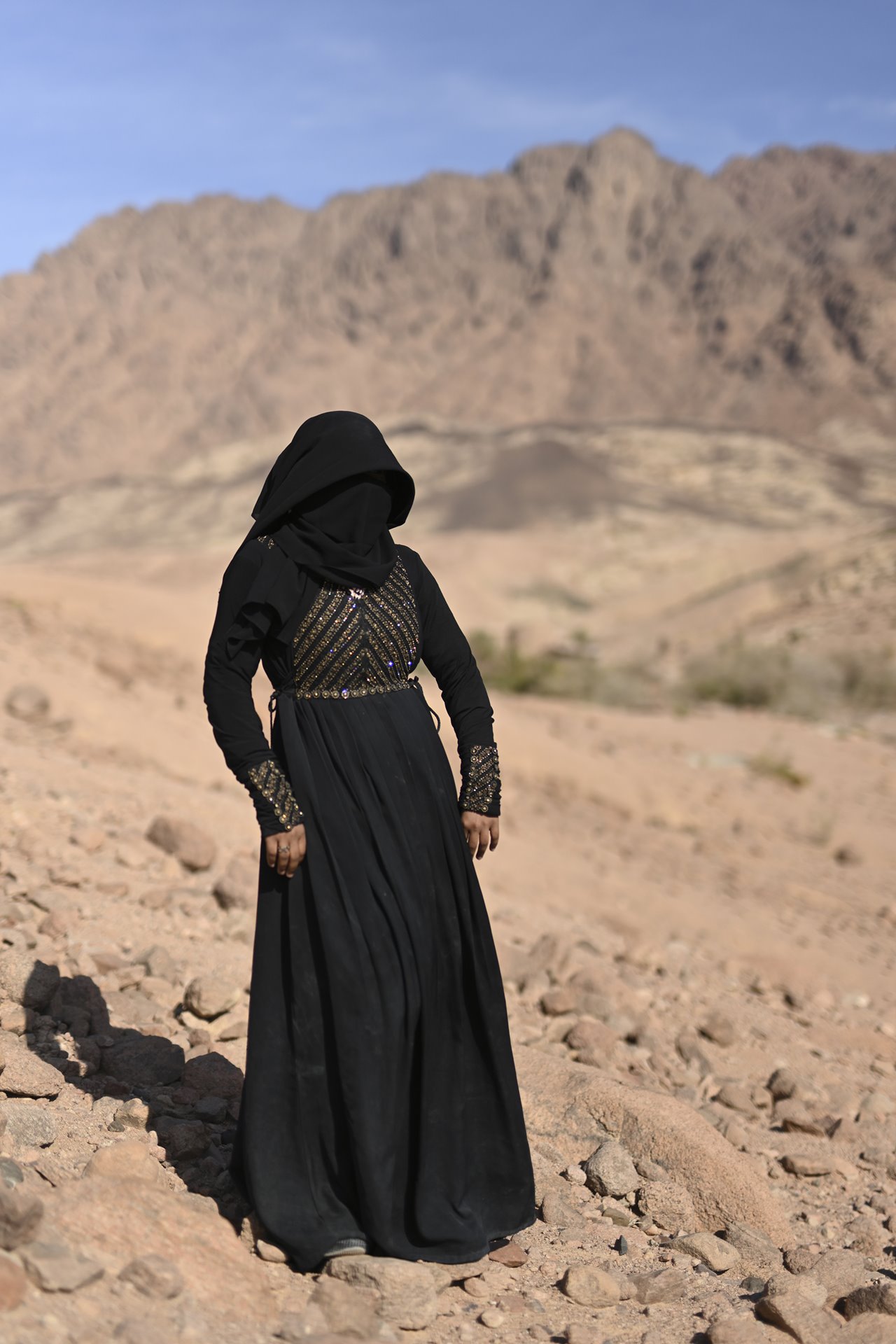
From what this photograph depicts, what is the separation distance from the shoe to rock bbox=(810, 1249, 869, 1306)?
99cm

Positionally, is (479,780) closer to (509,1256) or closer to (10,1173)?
(509,1256)

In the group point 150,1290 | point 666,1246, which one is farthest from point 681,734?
point 150,1290

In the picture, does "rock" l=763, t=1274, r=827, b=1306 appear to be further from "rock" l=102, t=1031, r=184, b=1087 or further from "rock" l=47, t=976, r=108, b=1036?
"rock" l=47, t=976, r=108, b=1036

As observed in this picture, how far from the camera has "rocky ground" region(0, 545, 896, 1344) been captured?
223cm

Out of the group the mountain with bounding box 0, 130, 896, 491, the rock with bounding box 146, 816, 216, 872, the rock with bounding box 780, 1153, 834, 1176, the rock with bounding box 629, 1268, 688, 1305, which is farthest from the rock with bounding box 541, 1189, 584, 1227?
the mountain with bounding box 0, 130, 896, 491

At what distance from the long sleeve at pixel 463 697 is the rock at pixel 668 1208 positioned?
44.8 inches

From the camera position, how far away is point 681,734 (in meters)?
11.7

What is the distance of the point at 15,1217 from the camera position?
201 centimetres

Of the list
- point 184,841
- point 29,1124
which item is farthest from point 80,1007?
point 184,841

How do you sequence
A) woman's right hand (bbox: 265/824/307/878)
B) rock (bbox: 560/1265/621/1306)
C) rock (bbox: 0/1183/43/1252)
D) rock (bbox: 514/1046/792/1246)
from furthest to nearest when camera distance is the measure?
rock (bbox: 514/1046/792/1246) → rock (bbox: 560/1265/621/1306) → woman's right hand (bbox: 265/824/307/878) → rock (bbox: 0/1183/43/1252)

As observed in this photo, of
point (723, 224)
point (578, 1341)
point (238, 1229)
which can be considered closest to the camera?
point (578, 1341)

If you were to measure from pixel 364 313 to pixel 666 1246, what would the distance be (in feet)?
289

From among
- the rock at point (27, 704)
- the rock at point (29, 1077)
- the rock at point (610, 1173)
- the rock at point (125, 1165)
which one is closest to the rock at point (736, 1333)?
the rock at point (610, 1173)

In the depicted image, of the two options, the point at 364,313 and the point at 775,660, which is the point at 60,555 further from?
the point at 364,313
